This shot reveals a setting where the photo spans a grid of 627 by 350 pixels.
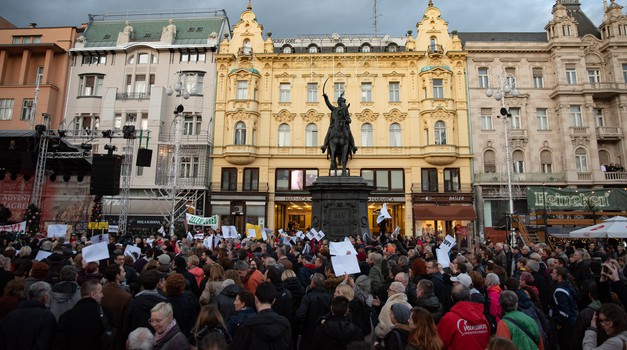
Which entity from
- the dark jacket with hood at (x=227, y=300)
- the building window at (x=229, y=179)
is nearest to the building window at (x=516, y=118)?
the building window at (x=229, y=179)

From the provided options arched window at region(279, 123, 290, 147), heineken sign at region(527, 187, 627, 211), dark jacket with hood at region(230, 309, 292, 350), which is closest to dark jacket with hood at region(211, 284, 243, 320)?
dark jacket with hood at region(230, 309, 292, 350)

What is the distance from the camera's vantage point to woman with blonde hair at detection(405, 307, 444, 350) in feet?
12.7

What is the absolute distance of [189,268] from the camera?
26.0ft

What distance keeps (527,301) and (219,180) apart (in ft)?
114

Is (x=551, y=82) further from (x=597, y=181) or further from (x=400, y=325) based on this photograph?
(x=400, y=325)

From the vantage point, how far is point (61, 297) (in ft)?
17.1

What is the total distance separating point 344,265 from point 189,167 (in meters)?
34.0

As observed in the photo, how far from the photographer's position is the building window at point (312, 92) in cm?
4006

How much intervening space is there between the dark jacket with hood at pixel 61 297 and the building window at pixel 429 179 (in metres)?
34.8

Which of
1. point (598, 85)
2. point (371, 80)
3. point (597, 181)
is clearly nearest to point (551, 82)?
point (598, 85)

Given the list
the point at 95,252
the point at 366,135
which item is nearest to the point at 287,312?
the point at 95,252

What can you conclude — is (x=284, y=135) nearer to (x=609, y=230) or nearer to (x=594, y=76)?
(x=609, y=230)

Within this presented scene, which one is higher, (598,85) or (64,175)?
(598,85)

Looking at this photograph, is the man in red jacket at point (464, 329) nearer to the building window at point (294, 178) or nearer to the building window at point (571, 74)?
the building window at point (294, 178)
